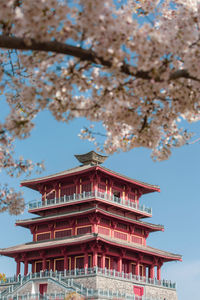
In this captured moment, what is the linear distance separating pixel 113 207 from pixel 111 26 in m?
40.3

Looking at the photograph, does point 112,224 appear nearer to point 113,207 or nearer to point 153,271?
point 113,207

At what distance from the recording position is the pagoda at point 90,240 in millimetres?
41406

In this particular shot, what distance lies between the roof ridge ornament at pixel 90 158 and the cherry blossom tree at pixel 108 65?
125ft

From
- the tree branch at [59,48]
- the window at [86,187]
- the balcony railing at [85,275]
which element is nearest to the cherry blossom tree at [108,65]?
the tree branch at [59,48]

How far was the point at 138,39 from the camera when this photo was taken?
839 centimetres

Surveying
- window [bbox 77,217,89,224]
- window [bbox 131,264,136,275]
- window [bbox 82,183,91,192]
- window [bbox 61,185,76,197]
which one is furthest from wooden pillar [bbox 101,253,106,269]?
window [bbox 61,185,76,197]

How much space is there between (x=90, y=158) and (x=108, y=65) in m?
41.8

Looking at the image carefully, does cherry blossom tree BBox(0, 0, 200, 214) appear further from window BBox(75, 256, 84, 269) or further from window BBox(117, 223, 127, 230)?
window BBox(117, 223, 127, 230)

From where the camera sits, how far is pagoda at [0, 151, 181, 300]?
4141 cm

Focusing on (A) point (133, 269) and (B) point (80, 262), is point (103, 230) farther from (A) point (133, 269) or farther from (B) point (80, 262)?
(A) point (133, 269)

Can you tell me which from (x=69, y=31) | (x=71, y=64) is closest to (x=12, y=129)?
(x=71, y=64)

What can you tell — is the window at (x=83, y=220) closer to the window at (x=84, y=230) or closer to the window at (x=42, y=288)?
the window at (x=84, y=230)

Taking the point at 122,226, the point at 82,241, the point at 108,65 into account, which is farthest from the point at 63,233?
the point at 108,65

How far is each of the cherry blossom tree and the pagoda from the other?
100ft
